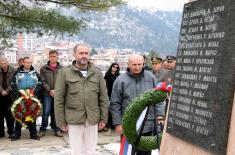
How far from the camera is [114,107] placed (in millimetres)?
5586

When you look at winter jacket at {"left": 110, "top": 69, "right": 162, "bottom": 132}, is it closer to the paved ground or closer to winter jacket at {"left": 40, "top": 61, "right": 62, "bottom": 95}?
the paved ground

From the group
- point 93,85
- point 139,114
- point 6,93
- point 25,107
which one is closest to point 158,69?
point 25,107

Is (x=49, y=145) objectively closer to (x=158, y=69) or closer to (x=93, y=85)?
(x=158, y=69)

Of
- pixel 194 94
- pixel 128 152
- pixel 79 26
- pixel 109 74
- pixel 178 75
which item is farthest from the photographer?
pixel 79 26

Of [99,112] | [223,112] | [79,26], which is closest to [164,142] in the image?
[223,112]

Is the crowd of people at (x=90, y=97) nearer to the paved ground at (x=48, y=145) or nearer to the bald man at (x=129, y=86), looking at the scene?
the bald man at (x=129, y=86)

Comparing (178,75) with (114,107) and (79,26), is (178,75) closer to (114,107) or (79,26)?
(114,107)

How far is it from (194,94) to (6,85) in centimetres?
664

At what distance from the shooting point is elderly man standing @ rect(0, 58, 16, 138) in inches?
364

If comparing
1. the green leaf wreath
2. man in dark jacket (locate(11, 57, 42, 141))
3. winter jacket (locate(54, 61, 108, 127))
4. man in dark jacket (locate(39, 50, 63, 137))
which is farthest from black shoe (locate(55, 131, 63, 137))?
the green leaf wreath

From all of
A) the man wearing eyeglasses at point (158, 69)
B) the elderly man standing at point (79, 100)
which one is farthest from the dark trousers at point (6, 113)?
the elderly man standing at point (79, 100)

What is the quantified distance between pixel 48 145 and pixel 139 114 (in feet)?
13.4

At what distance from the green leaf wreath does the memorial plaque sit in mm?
1093

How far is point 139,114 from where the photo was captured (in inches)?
192
